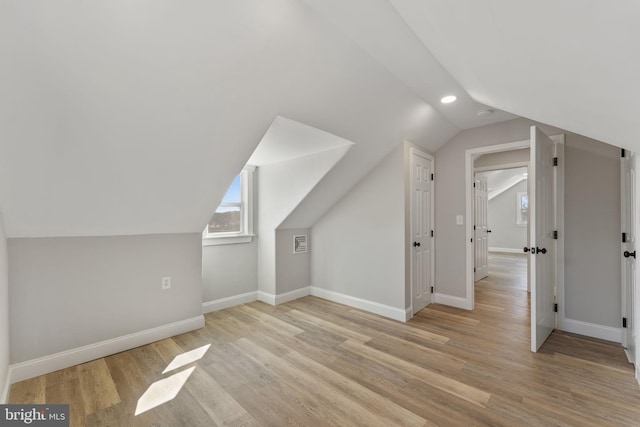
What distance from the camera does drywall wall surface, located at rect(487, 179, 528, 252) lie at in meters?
8.76

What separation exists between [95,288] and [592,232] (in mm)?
4727

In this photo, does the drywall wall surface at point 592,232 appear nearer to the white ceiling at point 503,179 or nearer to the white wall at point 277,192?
the white wall at point 277,192

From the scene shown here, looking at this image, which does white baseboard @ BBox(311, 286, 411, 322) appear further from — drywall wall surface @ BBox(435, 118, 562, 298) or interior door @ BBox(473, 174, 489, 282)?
interior door @ BBox(473, 174, 489, 282)

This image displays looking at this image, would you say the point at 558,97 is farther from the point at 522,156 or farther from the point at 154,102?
the point at 522,156

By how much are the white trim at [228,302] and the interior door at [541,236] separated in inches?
125

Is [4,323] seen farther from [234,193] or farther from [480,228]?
[480,228]

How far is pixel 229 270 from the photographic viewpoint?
362 centimetres

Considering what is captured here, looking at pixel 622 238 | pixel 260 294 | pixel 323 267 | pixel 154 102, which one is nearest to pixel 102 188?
pixel 154 102

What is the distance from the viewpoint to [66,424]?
1556 millimetres

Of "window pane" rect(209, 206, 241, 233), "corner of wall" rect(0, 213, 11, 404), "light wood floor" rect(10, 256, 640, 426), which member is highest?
"window pane" rect(209, 206, 241, 233)

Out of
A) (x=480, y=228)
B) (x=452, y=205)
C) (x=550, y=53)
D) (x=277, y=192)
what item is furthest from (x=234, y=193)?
(x=480, y=228)

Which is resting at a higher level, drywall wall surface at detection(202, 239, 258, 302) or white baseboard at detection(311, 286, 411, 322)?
drywall wall surface at detection(202, 239, 258, 302)

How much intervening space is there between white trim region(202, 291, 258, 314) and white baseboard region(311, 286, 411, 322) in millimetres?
902

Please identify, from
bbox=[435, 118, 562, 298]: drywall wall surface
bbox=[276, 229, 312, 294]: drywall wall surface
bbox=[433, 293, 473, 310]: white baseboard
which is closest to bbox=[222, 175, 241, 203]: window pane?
bbox=[276, 229, 312, 294]: drywall wall surface
